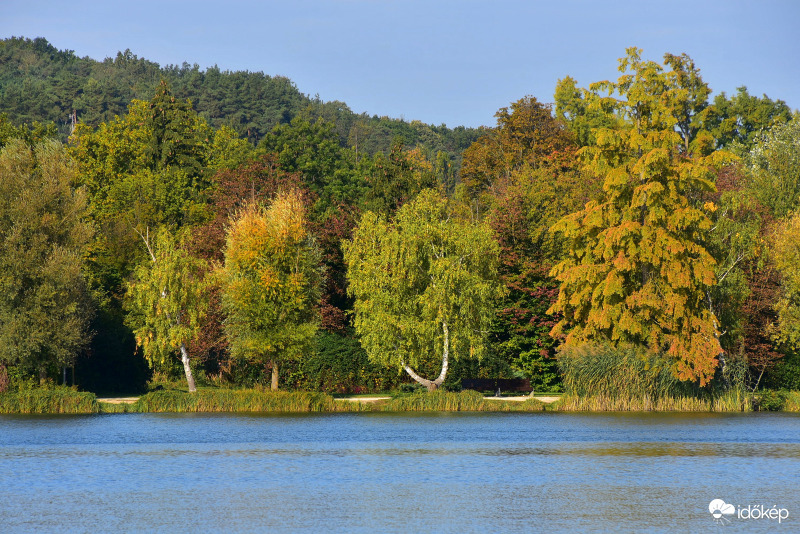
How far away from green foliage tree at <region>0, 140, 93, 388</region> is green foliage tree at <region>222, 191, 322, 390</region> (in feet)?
26.0

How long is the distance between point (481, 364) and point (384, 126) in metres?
102

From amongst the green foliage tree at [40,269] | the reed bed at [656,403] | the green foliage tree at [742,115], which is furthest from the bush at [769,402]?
the green foliage tree at [742,115]

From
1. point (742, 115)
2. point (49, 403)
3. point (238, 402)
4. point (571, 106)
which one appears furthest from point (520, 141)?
point (49, 403)

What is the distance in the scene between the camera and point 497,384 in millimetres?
51188

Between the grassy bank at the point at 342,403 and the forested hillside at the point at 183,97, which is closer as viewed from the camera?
the grassy bank at the point at 342,403

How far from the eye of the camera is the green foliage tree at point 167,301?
49906mm

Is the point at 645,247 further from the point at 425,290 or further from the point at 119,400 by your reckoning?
the point at 119,400

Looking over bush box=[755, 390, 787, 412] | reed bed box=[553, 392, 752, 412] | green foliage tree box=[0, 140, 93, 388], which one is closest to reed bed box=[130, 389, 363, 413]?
green foliage tree box=[0, 140, 93, 388]

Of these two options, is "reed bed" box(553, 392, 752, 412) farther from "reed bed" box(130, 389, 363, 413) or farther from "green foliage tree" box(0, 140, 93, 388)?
"green foliage tree" box(0, 140, 93, 388)

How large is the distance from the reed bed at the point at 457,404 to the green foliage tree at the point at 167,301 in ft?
36.6

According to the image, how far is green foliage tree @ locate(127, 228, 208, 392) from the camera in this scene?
4991 cm

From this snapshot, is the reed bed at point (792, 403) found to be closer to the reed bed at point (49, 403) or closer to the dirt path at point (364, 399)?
the dirt path at point (364, 399)

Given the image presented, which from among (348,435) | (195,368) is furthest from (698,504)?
(195,368)

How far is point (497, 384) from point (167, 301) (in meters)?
17.5
